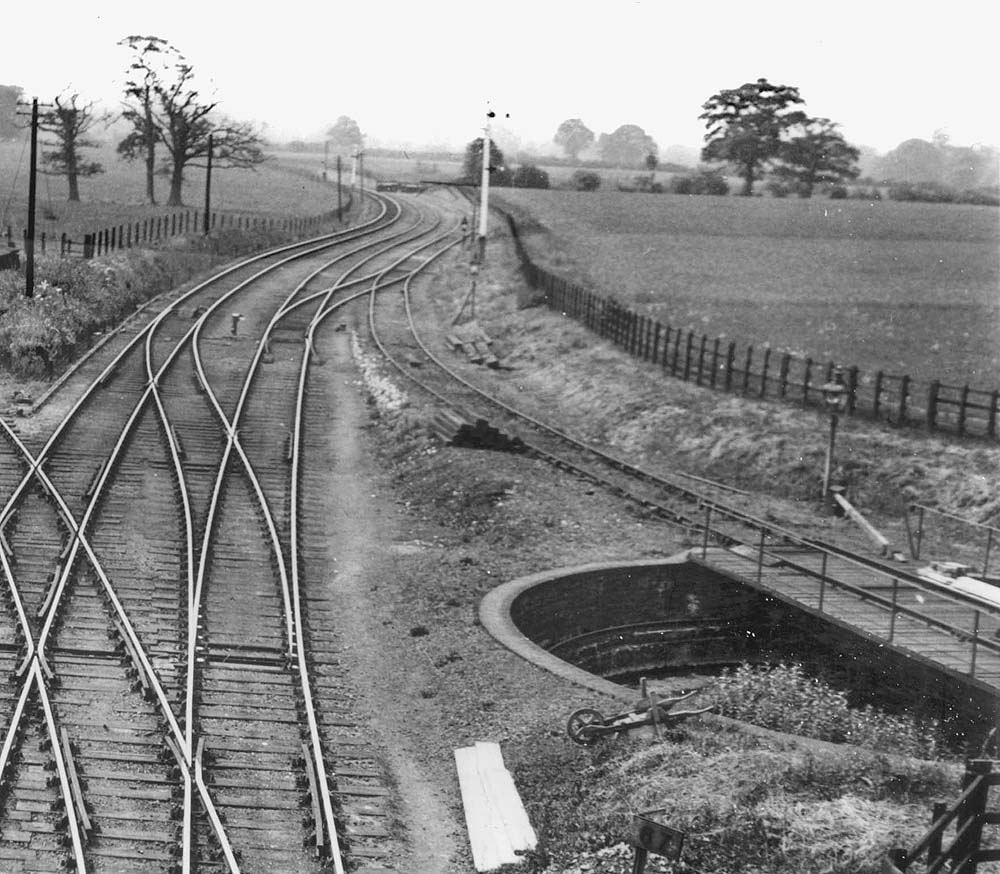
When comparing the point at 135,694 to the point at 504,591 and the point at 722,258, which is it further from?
the point at 722,258

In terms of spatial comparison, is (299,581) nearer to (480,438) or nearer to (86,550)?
(86,550)

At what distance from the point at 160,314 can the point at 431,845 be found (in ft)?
91.7

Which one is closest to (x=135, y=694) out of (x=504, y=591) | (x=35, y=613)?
(x=35, y=613)

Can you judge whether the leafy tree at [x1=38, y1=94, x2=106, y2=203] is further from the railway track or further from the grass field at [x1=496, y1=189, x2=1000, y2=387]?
the railway track

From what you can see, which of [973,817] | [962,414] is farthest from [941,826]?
[962,414]

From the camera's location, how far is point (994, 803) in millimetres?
11508

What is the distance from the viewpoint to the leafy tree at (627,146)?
113 metres

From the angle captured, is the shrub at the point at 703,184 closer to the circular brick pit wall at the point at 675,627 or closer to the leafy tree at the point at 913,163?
the leafy tree at the point at 913,163

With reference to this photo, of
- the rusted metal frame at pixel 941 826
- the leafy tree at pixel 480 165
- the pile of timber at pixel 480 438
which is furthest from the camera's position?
the leafy tree at pixel 480 165

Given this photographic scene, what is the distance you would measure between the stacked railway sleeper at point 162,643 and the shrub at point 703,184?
162ft

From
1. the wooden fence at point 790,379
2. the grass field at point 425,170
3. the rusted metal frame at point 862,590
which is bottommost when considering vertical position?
the rusted metal frame at point 862,590

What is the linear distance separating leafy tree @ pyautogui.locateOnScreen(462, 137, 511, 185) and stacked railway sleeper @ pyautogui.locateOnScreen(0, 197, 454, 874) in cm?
4102

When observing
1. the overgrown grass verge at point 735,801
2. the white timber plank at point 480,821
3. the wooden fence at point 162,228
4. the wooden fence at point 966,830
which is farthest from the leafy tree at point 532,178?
the wooden fence at point 966,830

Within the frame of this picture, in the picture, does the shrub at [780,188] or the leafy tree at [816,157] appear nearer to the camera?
the leafy tree at [816,157]
